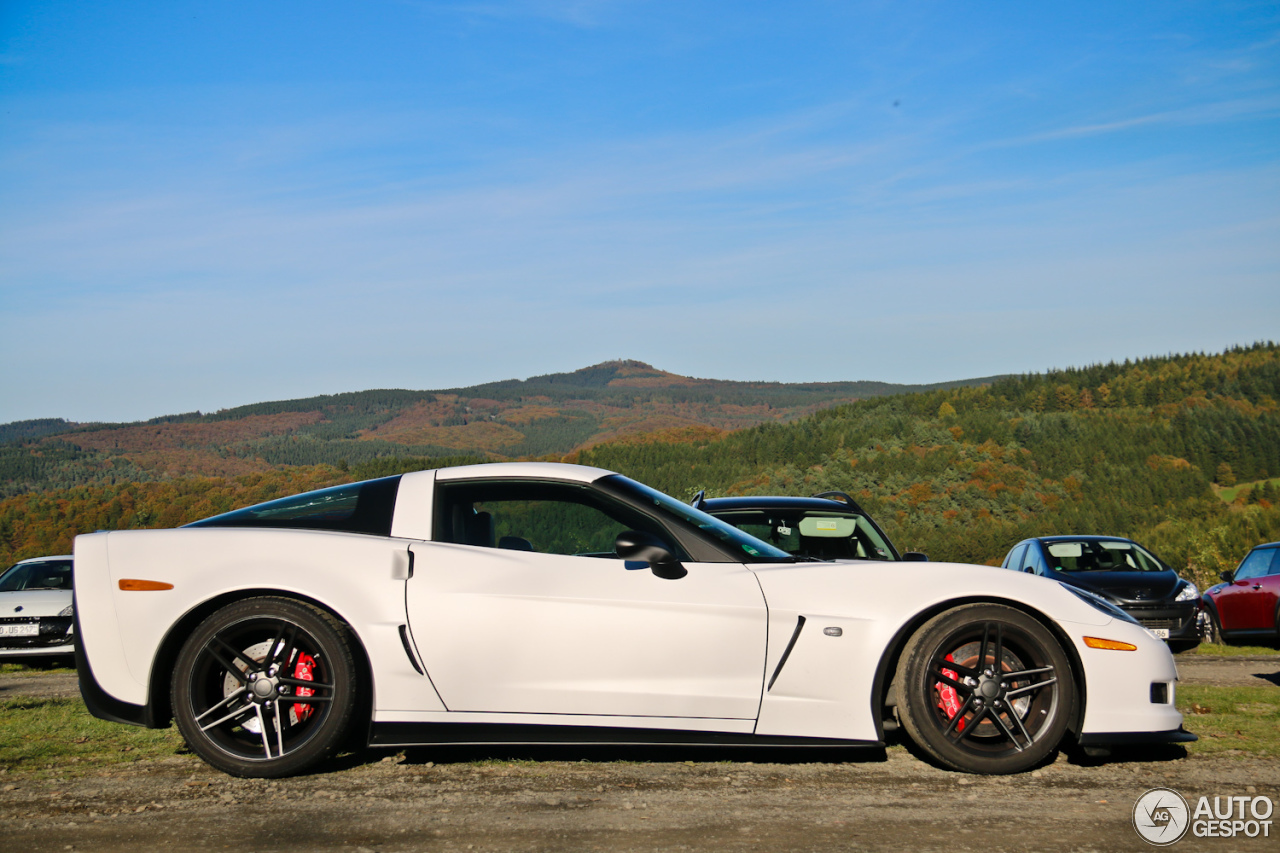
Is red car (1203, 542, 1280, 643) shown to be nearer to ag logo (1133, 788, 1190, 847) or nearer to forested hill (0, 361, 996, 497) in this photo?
ag logo (1133, 788, 1190, 847)

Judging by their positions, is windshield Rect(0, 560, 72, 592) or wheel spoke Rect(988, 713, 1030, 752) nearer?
wheel spoke Rect(988, 713, 1030, 752)

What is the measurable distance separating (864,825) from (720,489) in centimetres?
6803

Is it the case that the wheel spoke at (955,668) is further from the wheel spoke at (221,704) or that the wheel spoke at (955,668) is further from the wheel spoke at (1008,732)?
the wheel spoke at (221,704)

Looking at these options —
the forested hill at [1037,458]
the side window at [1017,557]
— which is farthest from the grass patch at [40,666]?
the forested hill at [1037,458]

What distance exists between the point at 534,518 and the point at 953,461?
270ft

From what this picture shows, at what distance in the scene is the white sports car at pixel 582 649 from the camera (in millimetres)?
4055

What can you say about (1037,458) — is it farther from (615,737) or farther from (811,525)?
(615,737)

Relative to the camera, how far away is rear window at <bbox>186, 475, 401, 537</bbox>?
175 inches

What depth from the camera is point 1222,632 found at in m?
12.1

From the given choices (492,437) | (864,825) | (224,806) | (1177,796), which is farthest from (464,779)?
(492,437)

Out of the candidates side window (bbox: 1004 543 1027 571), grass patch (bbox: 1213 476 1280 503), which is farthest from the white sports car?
grass patch (bbox: 1213 476 1280 503)

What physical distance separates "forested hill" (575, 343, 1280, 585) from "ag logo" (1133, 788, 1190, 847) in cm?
5085

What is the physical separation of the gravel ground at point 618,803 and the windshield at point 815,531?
3220 mm

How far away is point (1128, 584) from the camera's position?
1145 centimetres
